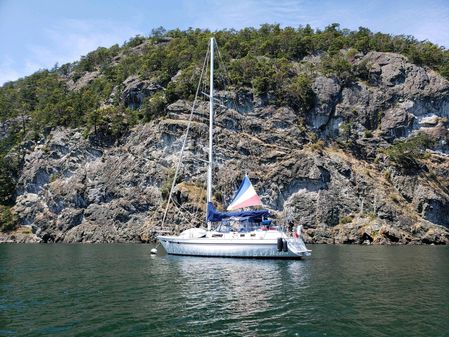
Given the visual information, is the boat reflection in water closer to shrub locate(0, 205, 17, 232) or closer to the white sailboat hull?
the white sailboat hull

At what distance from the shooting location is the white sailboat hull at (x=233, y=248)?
42.2 m

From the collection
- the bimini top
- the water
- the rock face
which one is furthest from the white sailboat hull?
the rock face

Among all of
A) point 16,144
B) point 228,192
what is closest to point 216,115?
point 228,192

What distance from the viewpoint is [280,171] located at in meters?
83.1

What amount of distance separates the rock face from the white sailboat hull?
31.2 m

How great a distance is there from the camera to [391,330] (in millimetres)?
17328

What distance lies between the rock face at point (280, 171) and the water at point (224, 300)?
41.0 meters

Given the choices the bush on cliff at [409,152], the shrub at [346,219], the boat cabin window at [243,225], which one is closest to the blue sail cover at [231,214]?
the boat cabin window at [243,225]

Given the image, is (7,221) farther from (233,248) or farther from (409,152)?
(409,152)

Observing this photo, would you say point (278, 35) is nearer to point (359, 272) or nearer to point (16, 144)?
point (16, 144)

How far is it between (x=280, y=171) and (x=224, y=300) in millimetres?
61482

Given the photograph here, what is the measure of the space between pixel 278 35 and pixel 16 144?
258 ft

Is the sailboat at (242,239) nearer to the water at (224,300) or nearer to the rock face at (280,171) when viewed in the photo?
the water at (224,300)

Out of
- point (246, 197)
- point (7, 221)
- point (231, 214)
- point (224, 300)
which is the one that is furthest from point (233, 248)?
point (7, 221)
